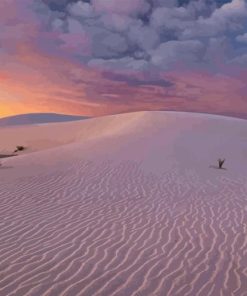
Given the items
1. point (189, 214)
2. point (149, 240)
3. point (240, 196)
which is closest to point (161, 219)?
point (189, 214)

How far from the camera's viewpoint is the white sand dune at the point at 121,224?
17.6ft

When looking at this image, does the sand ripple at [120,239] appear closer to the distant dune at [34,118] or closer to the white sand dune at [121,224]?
the white sand dune at [121,224]

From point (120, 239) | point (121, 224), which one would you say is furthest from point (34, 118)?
point (120, 239)

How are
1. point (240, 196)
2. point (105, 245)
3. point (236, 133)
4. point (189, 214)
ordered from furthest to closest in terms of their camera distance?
point (236, 133) < point (240, 196) < point (189, 214) < point (105, 245)

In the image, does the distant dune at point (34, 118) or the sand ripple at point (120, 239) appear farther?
the distant dune at point (34, 118)

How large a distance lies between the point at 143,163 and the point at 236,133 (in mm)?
14662

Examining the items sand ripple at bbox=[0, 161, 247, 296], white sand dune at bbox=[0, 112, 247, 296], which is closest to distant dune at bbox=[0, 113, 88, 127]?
white sand dune at bbox=[0, 112, 247, 296]

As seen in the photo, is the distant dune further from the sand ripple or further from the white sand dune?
the sand ripple

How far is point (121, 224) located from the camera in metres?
8.30

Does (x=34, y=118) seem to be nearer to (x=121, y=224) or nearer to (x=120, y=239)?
(x=121, y=224)

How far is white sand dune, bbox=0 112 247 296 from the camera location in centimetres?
538

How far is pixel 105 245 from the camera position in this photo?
6.82 metres

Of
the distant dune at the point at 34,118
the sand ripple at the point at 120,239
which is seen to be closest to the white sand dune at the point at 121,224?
the sand ripple at the point at 120,239

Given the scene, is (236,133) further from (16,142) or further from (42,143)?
(16,142)
